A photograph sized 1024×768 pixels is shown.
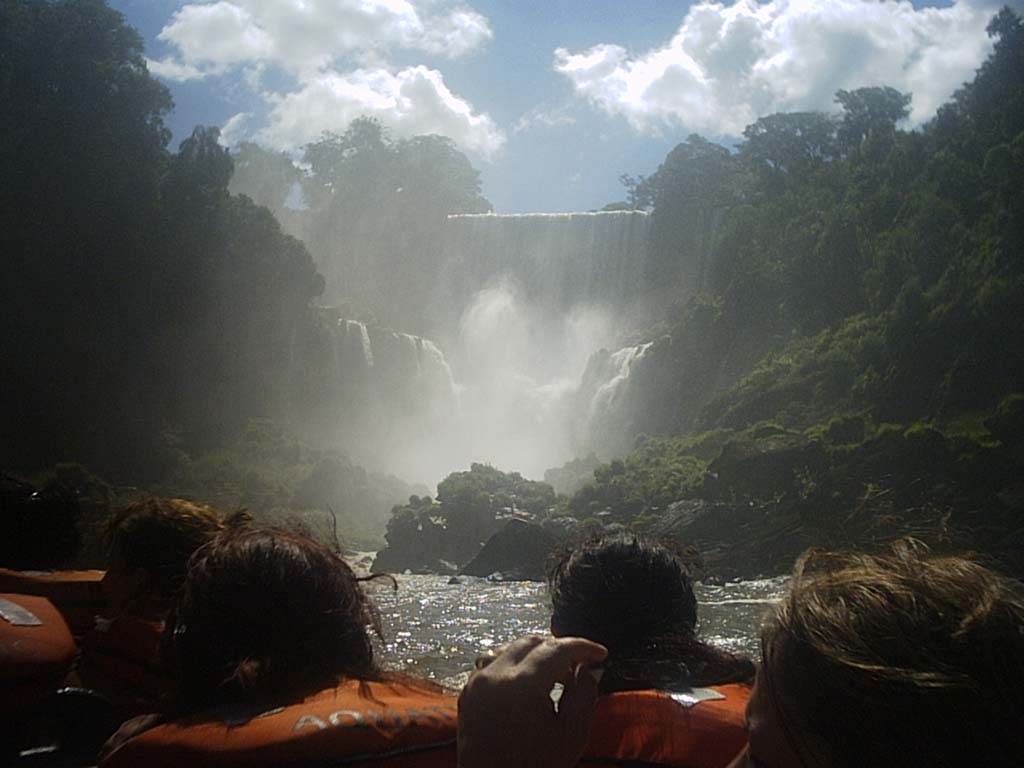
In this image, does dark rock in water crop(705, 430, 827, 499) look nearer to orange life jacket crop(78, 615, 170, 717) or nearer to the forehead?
orange life jacket crop(78, 615, 170, 717)

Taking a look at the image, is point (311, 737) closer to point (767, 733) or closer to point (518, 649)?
point (518, 649)

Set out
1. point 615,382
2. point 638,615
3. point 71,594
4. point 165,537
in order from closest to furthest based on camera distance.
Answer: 1. point 638,615
2. point 165,537
3. point 71,594
4. point 615,382

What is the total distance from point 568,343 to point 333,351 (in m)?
22.4

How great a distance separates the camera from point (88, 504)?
24.5m

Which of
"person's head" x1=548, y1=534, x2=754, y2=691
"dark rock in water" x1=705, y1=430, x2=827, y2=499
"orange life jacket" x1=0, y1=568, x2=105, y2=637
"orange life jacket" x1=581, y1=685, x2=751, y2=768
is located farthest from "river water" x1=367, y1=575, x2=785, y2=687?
"orange life jacket" x1=581, y1=685, x2=751, y2=768

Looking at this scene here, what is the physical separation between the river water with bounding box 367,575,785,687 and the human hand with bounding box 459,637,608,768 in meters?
7.94

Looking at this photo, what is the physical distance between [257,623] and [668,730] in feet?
2.84

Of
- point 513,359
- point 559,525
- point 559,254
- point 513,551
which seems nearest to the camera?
point 513,551

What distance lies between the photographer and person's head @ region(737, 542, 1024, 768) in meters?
1.01

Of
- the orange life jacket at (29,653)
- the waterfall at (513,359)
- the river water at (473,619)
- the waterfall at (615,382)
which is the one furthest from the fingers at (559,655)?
the waterfall at (513,359)

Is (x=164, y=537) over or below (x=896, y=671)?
below

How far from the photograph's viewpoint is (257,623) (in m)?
1.73

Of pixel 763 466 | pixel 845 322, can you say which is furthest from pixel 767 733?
pixel 845 322

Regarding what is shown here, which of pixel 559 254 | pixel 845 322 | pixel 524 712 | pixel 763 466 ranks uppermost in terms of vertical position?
pixel 559 254
